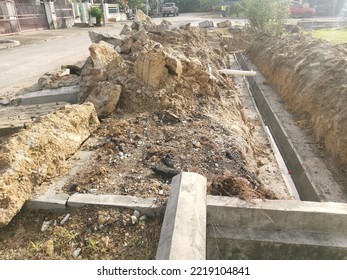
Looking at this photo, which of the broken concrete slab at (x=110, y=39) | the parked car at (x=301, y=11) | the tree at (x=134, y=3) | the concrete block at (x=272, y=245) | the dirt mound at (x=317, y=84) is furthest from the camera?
the tree at (x=134, y=3)

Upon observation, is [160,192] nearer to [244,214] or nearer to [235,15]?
[244,214]

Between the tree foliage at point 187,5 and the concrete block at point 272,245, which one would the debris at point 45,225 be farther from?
the tree foliage at point 187,5

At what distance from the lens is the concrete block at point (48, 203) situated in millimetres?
3141

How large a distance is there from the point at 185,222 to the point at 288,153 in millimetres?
4799

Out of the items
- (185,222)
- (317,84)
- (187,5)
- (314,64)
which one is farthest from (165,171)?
(187,5)

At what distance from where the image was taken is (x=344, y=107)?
6012 mm

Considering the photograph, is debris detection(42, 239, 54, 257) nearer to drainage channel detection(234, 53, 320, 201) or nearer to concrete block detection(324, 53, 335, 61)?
drainage channel detection(234, 53, 320, 201)

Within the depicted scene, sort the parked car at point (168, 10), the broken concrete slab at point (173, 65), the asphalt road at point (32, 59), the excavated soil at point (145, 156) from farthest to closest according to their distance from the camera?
1. the parked car at point (168, 10)
2. the asphalt road at point (32, 59)
3. the broken concrete slab at point (173, 65)
4. the excavated soil at point (145, 156)

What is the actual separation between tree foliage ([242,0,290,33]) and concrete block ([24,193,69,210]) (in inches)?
623

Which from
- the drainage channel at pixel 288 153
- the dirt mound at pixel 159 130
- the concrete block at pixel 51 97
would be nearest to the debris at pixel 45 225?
the dirt mound at pixel 159 130

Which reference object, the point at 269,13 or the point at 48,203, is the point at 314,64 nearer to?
the point at 48,203

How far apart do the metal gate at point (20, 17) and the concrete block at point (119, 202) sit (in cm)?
1827

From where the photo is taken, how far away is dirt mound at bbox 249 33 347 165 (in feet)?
19.4

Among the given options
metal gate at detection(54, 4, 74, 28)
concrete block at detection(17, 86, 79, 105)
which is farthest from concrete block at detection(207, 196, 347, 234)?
metal gate at detection(54, 4, 74, 28)
